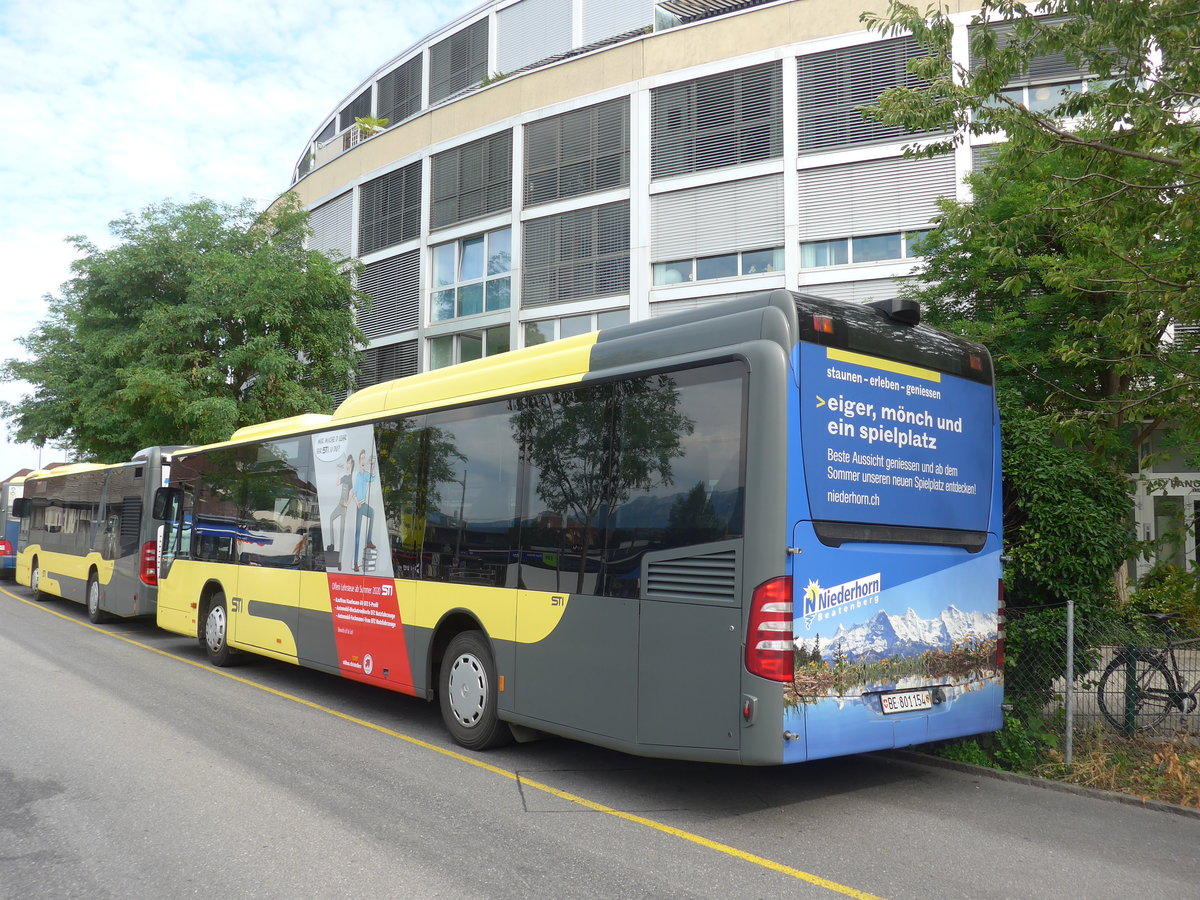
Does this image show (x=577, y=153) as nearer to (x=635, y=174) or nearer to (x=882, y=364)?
(x=635, y=174)

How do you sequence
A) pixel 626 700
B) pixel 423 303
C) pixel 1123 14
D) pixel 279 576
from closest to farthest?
pixel 626 700, pixel 1123 14, pixel 279 576, pixel 423 303

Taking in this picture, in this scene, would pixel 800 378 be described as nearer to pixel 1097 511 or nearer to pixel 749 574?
pixel 749 574

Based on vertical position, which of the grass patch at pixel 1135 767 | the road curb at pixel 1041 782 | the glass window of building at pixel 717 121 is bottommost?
the road curb at pixel 1041 782

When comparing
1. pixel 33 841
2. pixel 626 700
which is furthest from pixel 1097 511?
pixel 33 841

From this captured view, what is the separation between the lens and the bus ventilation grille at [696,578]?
18.7 ft

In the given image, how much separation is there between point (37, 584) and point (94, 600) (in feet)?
19.5

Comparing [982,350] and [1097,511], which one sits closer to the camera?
[982,350]

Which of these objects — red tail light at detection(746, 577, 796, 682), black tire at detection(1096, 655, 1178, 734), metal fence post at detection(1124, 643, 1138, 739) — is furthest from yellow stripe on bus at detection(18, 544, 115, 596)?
metal fence post at detection(1124, 643, 1138, 739)

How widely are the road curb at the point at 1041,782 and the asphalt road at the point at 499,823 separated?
0.06m

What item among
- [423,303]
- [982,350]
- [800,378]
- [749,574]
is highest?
[423,303]

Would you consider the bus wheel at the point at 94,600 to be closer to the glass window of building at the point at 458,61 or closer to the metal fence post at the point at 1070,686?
the metal fence post at the point at 1070,686

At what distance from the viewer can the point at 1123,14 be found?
22.0 feet

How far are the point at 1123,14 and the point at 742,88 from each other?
57.3 ft

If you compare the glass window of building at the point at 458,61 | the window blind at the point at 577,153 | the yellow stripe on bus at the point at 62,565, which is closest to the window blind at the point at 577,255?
the window blind at the point at 577,153
